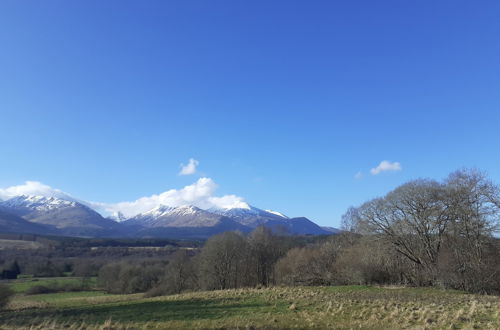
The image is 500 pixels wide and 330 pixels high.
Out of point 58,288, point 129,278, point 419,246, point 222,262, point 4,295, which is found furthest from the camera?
point 58,288

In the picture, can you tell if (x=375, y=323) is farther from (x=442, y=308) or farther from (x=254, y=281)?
(x=254, y=281)

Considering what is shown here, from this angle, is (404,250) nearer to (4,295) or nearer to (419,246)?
(419,246)

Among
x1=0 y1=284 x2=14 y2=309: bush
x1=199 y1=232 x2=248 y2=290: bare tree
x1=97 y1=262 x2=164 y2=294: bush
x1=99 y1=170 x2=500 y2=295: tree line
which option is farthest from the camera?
x1=97 y1=262 x2=164 y2=294: bush

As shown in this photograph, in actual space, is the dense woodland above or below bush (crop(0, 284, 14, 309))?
above

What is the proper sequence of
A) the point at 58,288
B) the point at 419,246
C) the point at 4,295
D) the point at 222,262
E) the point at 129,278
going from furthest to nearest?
the point at 58,288 → the point at 129,278 → the point at 222,262 → the point at 4,295 → the point at 419,246

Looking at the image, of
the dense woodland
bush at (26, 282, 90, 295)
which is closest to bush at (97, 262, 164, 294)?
bush at (26, 282, 90, 295)

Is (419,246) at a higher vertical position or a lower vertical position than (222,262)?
higher

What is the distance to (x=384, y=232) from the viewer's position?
3925 cm

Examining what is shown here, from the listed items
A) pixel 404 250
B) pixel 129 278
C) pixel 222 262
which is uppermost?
pixel 404 250

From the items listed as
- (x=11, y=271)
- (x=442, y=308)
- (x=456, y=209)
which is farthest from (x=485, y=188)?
(x=11, y=271)

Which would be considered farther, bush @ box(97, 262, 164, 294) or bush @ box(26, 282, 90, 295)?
bush @ box(97, 262, 164, 294)

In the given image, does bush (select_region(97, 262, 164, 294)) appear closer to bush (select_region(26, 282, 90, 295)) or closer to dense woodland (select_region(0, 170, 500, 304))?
bush (select_region(26, 282, 90, 295))

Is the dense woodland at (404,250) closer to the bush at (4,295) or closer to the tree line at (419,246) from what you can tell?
the tree line at (419,246)

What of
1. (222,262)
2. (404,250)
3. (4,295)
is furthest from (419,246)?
(4,295)
